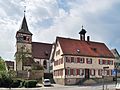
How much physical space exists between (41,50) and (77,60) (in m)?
24.5

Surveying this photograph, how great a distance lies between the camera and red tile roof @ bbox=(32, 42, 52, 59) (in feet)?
258

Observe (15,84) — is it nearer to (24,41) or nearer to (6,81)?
(6,81)

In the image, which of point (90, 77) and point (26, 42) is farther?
point (26, 42)

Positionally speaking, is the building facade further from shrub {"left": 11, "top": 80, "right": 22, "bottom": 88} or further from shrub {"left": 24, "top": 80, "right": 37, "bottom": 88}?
shrub {"left": 11, "top": 80, "right": 22, "bottom": 88}

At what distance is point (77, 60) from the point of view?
193 ft

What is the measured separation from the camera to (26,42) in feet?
256

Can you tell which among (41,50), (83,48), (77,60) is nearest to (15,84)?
(77,60)

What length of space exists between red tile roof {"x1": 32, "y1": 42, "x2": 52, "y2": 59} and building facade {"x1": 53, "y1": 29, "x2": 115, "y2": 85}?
13.1 m

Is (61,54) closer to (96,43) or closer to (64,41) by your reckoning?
(64,41)

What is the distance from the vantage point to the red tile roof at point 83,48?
59.6m

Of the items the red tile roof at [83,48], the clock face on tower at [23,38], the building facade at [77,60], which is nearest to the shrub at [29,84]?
the building facade at [77,60]

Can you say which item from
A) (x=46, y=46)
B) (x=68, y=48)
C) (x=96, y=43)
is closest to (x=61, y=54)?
(x=68, y=48)

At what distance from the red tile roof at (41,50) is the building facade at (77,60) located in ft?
43.1

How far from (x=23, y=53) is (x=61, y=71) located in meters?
15.2
